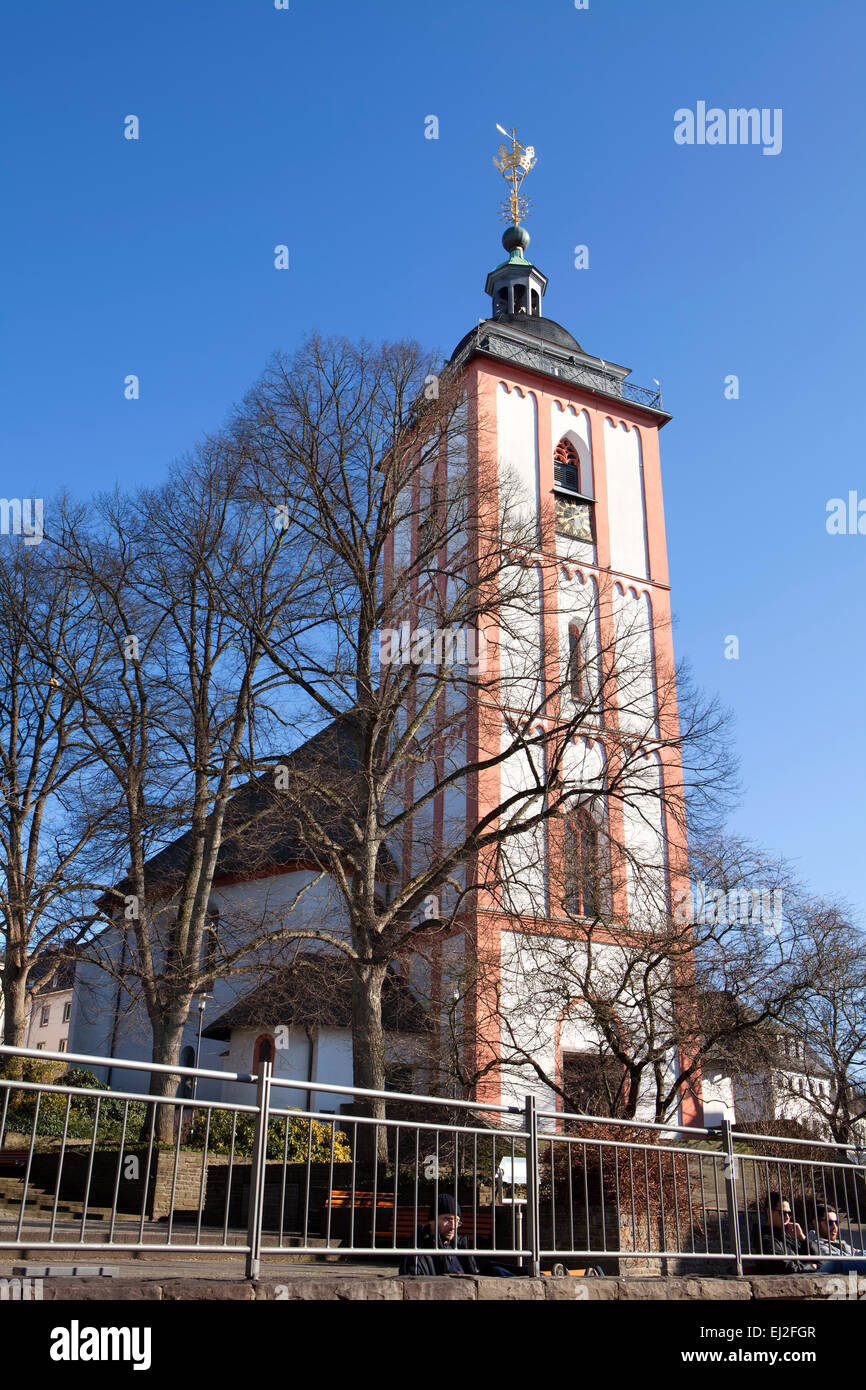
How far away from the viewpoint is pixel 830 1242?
32.4 ft

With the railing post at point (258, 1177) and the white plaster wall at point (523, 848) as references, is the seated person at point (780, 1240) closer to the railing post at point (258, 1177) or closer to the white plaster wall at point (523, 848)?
the railing post at point (258, 1177)

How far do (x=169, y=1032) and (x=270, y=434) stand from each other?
413 inches

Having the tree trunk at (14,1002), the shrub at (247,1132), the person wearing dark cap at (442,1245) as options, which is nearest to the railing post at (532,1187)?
the person wearing dark cap at (442,1245)

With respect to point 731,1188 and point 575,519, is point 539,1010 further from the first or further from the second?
point 731,1188

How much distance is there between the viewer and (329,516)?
20.9 m

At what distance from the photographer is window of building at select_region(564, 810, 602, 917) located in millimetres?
20125

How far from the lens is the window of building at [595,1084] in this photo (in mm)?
18109

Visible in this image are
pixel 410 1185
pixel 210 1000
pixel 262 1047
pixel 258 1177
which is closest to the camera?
pixel 258 1177

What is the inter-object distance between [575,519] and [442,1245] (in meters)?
24.4

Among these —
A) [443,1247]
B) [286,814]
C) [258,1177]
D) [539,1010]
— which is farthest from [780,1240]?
[539,1010]

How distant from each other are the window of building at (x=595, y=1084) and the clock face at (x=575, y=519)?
13.2 metres

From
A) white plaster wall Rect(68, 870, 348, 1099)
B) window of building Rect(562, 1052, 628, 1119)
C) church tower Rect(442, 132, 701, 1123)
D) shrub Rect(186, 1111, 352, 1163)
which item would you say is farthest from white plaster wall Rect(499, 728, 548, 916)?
shrub Rect(186, 1111, 352, 1163)

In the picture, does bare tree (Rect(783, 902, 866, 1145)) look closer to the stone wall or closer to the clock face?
the clock face
